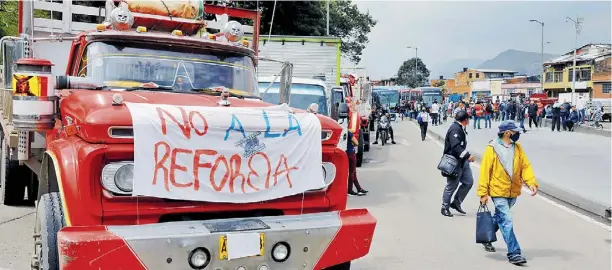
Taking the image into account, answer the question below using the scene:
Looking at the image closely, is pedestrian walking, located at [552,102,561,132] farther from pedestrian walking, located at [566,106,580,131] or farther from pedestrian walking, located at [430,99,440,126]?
pedestrian walking, located at [430,99,440,126]

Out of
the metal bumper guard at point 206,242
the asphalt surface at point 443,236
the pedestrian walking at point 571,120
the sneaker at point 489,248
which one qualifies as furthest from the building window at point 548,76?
the metal bumper guard at point 206,242

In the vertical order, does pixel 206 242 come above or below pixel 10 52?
below

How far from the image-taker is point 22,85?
4.83 metres

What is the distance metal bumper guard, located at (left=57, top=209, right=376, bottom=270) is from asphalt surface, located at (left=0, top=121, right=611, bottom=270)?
2.09m

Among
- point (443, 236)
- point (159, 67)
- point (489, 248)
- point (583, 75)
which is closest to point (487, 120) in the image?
point (443, 236)

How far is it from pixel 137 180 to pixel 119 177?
0.13m

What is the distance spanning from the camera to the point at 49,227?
4.28m

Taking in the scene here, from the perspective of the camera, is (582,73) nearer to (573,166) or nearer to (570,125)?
(570,125)

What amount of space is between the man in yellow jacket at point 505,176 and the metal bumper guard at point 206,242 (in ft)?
9.16

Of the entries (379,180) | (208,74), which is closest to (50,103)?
(208,74)

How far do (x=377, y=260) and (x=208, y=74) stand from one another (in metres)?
2.82

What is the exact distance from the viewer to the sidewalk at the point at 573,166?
11094 millimetres

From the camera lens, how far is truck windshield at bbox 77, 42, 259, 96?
5488 millimetres

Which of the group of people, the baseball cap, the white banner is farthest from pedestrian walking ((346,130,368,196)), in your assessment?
the white banner
